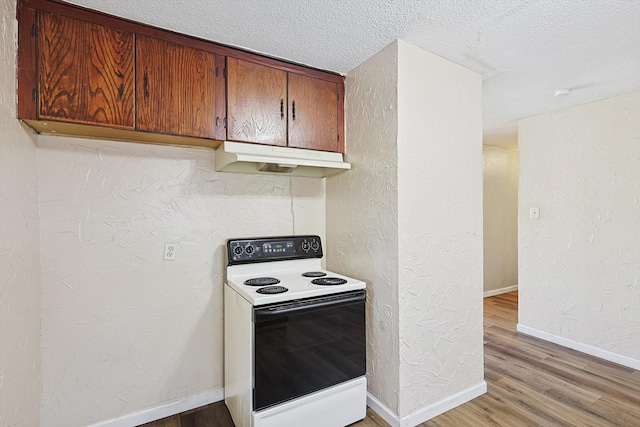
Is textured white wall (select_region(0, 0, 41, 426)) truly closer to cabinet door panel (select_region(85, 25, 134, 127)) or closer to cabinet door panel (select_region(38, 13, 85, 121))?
cabinet door panel (select_region(38, 13, 85, 121))

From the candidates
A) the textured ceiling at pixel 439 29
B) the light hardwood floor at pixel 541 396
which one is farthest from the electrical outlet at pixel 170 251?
the textured ceiling at pixel 439 29

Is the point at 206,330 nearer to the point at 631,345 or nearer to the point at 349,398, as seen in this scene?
the point at 349,398

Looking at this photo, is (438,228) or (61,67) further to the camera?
(438,228)

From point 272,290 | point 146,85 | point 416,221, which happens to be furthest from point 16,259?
point 416,221

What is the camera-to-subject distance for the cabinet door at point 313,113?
7.00 ft

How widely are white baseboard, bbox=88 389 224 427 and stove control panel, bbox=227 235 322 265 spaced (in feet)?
2.97

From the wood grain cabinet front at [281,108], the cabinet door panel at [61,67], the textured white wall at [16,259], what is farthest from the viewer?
the wood grain cabinet front at [281,108]

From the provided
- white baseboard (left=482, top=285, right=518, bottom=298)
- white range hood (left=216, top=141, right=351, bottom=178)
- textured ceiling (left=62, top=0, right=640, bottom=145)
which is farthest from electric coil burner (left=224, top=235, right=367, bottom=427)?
white baseboard (left=482, top=285, right=518, bottom=298)

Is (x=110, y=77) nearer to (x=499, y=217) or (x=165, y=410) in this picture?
(x=165, y=410)

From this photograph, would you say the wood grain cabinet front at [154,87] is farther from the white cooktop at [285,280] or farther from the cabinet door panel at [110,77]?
the white cooktop at [285,280]

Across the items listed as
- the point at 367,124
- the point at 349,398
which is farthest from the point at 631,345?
the point at 367,124

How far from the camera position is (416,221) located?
193 centimetres

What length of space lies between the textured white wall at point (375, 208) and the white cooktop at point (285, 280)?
16 centimetres

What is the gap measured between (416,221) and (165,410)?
1946 mm
